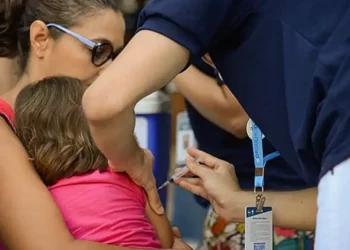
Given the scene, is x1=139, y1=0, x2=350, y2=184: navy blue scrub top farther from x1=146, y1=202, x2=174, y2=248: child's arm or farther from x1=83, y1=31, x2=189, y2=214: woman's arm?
x1=146, y1=202, x2=174, y2=248: child's arm

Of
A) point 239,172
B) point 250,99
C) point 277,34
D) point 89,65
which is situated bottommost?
point 239,172

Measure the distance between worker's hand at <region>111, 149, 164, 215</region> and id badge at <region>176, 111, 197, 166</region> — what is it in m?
1.26

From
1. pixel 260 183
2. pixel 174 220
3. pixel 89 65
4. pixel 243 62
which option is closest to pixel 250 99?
pixel 243 62

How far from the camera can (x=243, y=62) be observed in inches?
52.4

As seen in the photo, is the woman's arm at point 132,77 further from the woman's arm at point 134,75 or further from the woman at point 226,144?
the woman at point 226,144

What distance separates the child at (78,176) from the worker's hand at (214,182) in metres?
0.11

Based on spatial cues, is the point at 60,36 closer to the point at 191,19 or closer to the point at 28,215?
the point at 28,215

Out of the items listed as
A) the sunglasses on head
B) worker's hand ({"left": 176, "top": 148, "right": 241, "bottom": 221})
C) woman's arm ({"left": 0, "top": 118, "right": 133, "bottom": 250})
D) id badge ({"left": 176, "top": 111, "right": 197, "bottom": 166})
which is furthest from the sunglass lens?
id badge ({"left": 176, "top": 111, "right": 197, "bottom": 166})

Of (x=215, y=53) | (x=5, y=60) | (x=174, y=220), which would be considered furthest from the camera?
(x=174, y=220)

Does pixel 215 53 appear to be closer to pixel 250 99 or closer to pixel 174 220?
pixel 250 99

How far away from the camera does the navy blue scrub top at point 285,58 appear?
1.18 metres

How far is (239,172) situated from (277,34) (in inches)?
39.4

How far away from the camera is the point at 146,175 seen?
1731 millimetres

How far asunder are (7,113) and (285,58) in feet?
2.61
